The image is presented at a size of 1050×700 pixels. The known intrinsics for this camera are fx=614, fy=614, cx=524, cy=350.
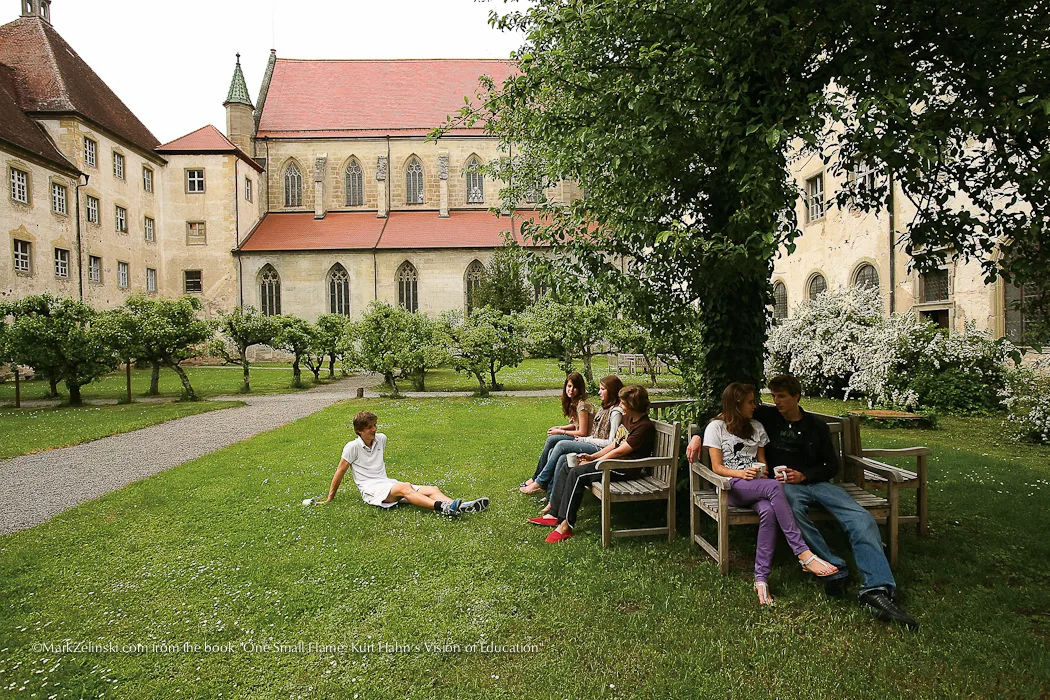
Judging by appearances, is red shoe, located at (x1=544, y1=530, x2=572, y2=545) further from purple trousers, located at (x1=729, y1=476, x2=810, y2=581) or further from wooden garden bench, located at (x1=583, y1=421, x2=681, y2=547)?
purple trousers, located at (x1=729, y1=476, x2=810, y2=581)

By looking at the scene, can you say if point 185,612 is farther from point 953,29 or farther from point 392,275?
point 392,275

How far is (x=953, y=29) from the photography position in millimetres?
3973

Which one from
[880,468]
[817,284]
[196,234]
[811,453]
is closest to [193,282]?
[196,234]

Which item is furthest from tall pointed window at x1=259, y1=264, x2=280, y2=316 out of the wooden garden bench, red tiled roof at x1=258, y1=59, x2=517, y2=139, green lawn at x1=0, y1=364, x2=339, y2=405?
the wooden garden bench

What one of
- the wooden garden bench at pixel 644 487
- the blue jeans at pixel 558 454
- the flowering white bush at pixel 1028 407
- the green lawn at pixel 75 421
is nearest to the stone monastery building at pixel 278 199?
the flowering white bush at pixel 1028 407

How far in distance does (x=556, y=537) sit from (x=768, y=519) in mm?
1775

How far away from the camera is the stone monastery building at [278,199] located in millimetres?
25656

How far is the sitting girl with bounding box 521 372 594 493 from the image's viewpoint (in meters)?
6.61

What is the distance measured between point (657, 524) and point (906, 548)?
1.96 meters

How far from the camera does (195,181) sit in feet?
119

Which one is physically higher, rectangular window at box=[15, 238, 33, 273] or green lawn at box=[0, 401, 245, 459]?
rectangular window at box=[15, 238, 33, 273]

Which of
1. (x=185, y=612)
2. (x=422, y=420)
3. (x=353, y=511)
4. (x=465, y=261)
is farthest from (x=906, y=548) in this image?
(x=465, y=261)

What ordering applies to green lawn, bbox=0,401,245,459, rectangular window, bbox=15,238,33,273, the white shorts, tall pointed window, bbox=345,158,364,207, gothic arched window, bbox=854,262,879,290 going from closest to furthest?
the white shorts
green lawn, bbox=0,401,245,459
gothic arched window, bbox=854,262,879,290
rectangular window, bbox=15,238,33,273
tall pointed window, bbox=345,158,364,207

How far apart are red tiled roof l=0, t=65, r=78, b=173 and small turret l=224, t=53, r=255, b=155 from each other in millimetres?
11608
